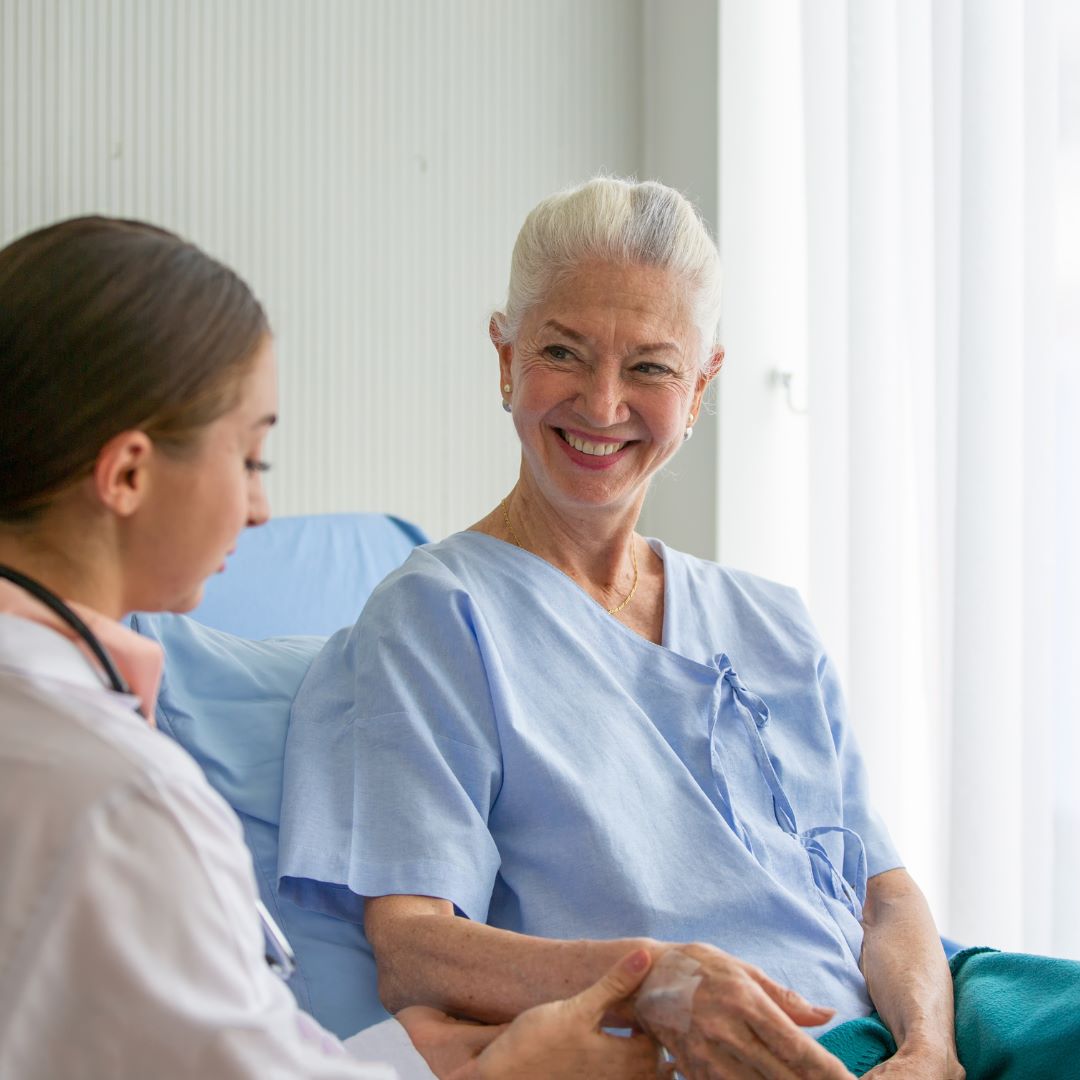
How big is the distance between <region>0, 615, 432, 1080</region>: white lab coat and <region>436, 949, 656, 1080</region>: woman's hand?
0.38 metres

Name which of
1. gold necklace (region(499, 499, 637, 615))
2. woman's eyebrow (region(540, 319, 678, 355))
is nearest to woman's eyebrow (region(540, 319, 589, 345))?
woman's eyebrow (region(540, 319, 678, 355))

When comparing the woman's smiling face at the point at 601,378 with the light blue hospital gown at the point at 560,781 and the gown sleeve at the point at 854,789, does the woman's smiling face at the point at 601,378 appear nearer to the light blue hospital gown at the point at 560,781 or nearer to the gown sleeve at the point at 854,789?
the light blue hospital gown at the point at 560,781

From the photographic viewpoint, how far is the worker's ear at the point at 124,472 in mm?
825

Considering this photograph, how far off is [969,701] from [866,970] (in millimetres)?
889

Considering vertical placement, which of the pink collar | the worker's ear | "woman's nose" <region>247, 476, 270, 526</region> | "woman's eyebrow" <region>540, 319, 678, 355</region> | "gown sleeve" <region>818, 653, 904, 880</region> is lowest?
"gown sleeve" <region>818, 653, 904, 880</region>

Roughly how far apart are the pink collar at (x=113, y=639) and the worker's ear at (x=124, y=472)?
0.23 ft

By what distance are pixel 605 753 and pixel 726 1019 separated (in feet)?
1.30

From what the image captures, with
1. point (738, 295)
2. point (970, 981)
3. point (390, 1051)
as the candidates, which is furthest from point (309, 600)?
point (738, 295)

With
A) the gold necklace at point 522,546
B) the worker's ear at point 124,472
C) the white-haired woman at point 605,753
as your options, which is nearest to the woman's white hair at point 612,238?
the white-haired woman at point 605,753

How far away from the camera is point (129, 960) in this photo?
0.72 m

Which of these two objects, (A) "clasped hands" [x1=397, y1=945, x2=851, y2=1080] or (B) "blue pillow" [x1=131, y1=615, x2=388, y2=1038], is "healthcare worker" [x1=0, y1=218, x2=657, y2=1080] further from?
(B) "blue pillow" [x1=131, y1=615, x2=388, y2=1038]

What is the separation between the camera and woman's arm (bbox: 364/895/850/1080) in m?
1.11

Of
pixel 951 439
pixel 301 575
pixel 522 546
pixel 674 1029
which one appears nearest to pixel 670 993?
pixel 674 1029

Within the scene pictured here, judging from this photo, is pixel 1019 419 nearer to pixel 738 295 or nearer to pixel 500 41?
pixel 738 295
